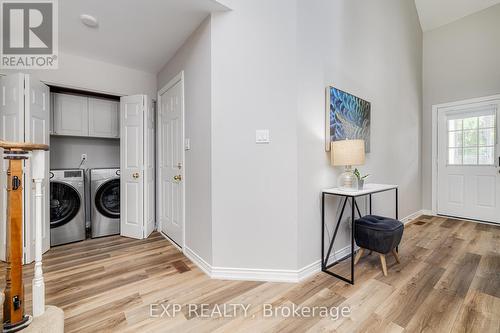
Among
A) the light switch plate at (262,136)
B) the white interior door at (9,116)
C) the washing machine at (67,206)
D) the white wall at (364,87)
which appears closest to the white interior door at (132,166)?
the washing machine at (67,206)

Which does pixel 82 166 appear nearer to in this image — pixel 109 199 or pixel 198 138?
pixel 109 199

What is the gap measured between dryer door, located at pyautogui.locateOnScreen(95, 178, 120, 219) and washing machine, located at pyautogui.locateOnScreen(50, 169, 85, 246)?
0.63 feet

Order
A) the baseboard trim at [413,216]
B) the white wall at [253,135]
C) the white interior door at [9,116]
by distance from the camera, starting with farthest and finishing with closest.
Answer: the baseboard trim at [413,216] < the white interior door at [9,116] < the white wall at [253,135]

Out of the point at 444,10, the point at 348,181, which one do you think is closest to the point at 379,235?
the point at 348,181

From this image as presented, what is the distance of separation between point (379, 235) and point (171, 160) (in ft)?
8.15

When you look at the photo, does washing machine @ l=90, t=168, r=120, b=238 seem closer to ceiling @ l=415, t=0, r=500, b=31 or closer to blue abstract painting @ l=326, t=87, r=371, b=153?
blue abstract painting @ l=326, t=87, r=371, b=153

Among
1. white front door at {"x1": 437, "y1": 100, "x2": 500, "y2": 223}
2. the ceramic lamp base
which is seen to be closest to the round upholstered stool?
the ceramic lamp base

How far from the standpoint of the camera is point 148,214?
309 centimetres

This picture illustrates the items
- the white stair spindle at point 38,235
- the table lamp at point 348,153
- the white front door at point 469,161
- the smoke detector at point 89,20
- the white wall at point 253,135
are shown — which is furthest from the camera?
the white front door at point 469,161

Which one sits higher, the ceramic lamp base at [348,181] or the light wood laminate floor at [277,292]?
the ceramic lamp base at [348,181]

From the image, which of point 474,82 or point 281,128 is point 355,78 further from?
point 474,82

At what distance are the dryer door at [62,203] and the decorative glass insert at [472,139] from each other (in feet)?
20.0

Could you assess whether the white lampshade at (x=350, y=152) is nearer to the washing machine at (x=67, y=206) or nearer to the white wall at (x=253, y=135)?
the white wall at (x=253, y=135)

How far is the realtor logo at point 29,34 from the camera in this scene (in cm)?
205
